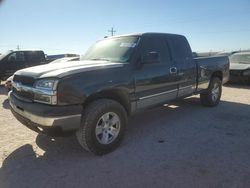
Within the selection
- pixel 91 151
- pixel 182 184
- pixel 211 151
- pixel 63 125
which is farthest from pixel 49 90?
pixel 211 151

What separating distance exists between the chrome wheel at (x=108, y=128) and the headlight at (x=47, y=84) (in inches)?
34.9

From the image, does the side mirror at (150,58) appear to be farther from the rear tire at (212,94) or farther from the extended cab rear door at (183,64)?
the rear tire at (212,94)

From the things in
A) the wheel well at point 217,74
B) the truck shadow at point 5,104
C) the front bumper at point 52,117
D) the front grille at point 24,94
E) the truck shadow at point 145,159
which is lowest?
the truck shadow at point 145,159

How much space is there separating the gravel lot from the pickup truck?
433 millimetres

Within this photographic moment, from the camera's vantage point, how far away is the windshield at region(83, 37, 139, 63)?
4.64m

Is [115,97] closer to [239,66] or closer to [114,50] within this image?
[114,50]

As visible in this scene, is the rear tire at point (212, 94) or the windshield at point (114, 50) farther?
the rear tire at point (212, 94)

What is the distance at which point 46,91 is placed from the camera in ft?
11.5

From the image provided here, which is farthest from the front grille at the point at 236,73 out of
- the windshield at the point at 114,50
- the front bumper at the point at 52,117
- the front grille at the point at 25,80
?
the front grille at the point at 25,80

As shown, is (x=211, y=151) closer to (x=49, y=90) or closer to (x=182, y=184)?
(x=182, y=184)

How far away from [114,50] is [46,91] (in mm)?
1814

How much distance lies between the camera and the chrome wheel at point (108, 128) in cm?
402

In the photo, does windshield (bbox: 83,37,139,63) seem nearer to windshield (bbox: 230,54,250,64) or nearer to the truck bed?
the truck bed

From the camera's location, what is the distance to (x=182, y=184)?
125 inches
